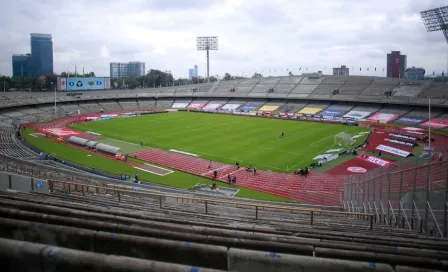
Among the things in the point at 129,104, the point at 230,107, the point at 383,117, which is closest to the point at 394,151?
the point at 383,117

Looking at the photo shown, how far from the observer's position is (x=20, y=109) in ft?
202

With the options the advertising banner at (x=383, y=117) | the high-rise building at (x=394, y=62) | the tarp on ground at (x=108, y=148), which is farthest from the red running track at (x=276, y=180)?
the high-rise building at (x=394, y=62)

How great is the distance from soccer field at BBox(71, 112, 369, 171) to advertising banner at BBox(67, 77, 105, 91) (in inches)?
981

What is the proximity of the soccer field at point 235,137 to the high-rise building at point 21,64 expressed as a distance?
126873 mm

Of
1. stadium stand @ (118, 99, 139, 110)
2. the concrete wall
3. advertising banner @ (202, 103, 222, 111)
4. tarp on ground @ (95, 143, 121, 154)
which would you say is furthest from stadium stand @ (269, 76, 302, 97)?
the concrete wall

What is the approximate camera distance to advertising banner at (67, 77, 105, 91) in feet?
252

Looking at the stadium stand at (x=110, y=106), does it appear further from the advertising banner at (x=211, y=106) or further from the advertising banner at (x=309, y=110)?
the advertising banner at (x=309, y=110)

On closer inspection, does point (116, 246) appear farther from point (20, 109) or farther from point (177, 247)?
point (20, 109)

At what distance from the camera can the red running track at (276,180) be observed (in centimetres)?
2272

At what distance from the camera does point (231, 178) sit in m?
26.2

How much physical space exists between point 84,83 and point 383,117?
64.7 metres

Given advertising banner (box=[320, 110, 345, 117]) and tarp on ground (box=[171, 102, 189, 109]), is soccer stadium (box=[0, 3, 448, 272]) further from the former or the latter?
tarp on ground (box=[171, 102, 189, 109])

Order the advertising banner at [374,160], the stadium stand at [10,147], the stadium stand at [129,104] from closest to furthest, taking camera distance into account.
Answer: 1. the stadium stand at [10,147]
2. the advertising banner at [374,160]
3. the stadium stand at [129,104]

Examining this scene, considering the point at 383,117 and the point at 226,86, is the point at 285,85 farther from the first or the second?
the point at 383,117
